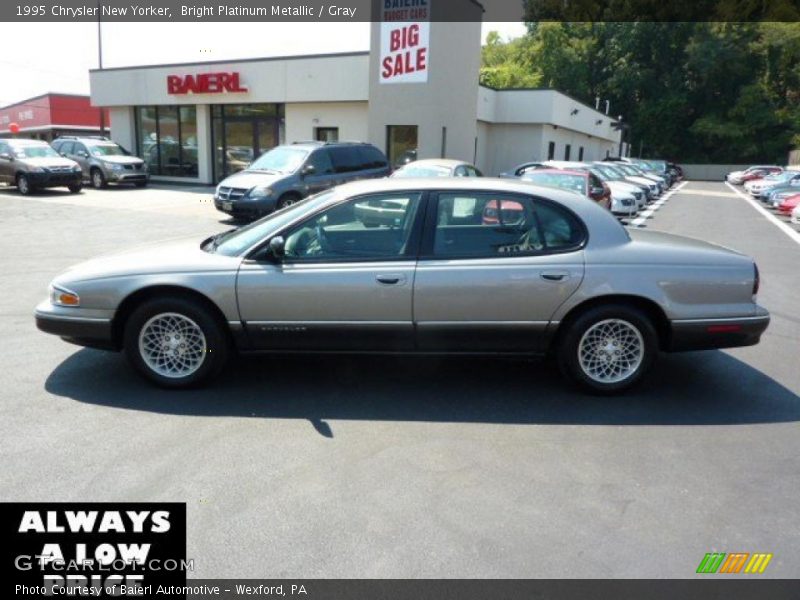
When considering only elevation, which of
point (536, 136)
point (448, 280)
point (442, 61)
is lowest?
point (448, 280)

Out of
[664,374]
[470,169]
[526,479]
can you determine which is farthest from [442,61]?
[526,479]

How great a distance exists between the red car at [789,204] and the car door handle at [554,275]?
66.6 ft

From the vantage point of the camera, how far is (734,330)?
4781 mm

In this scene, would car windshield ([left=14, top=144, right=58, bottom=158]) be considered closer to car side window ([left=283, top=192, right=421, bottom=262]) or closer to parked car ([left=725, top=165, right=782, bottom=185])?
car side window ([left=283, top=192, right=421, bottom=262])

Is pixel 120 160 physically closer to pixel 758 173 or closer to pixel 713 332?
pixel 713 332

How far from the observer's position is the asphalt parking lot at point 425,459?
305 centimetres

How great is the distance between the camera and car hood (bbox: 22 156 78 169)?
64.8ft

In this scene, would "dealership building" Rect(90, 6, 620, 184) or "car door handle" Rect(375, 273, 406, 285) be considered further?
"dealership building" Rect(90, 6, 620, 184)

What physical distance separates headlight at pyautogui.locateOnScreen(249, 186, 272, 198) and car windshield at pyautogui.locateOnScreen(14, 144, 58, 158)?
11.0 m

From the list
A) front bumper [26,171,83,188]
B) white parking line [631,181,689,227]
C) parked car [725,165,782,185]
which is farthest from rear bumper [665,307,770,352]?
parked car [725,165,782,185]

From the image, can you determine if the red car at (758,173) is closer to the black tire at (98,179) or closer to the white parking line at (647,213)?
the white parking line at (647,213)

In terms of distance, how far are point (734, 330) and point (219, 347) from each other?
3845mm

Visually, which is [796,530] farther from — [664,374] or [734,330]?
[664,374]

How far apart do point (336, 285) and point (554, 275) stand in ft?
5.18
